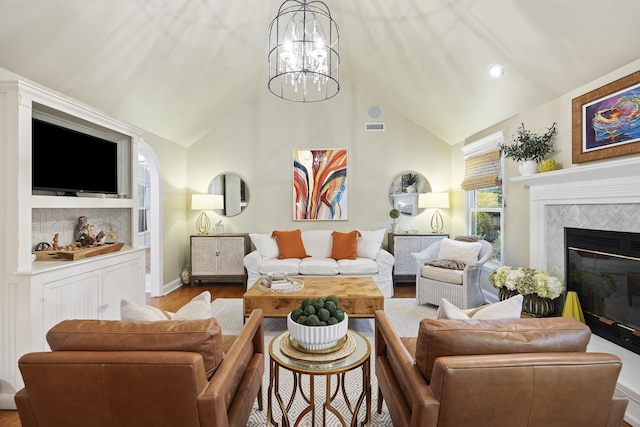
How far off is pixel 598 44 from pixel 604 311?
2087 millimetres

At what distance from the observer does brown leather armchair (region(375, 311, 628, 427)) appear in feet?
3.71

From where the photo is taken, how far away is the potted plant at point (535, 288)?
2.82 meters

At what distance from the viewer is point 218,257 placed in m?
4.99

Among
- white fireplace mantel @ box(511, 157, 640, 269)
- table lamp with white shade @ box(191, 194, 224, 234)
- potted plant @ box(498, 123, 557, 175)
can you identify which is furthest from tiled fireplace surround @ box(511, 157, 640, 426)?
table lamp with white shade @ box(191, 194, 224, 234)

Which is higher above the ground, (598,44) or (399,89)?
(399,89)

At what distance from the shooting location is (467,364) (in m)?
1.12

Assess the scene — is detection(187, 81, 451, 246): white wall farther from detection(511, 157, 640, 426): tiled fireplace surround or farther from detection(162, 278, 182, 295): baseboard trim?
detection(511, 157, 640, 426): tiled fireplace surround

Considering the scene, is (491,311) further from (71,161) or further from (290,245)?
(290,245)

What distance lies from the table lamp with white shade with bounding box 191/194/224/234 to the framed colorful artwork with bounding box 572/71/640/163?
4.57 m

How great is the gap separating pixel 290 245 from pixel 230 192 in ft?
4.92

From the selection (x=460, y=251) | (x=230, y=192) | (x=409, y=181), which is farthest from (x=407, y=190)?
(x=230, y=192)

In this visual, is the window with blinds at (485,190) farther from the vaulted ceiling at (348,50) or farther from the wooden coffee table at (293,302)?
the wooden coffee table at (293,302)

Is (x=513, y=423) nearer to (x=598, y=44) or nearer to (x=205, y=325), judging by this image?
(x=205, y=325)

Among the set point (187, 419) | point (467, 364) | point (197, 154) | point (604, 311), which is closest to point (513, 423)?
point (467, 364)
